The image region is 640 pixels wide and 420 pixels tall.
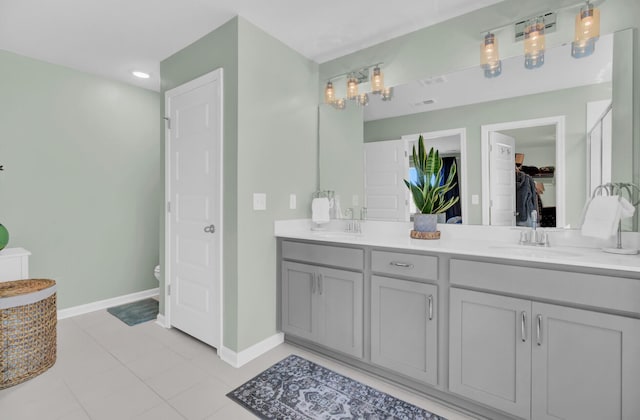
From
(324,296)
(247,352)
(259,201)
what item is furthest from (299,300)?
(259,201)

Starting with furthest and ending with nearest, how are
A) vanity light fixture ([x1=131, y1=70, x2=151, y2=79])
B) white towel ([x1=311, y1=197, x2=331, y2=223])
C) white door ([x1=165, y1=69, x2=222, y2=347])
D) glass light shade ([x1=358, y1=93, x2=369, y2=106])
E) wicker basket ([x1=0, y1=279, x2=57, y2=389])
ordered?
vanity light fixture ([x1=131, y1=70, x2=151, y2=79]) → white towel ([x1=311, y1=197, x2=331, y2=223]) → glass light shade ([x1=358, y1=93, x2=369, y2=106]) → white door ([x1=165, y1=69, x2=222, y2=347]) → wicker basket ([x1=0, y1=279, x2=57, y2=389])

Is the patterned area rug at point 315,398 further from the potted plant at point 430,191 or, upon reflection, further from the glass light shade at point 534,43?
the glass light shade at point 534,43

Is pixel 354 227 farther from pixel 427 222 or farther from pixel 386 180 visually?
pixel 427 222

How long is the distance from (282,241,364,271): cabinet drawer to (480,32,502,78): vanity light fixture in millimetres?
1387

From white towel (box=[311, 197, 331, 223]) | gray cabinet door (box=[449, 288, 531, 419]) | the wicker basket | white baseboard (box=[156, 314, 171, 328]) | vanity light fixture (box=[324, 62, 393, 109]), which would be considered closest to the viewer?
gray cabinet door (box=[449, 288, 531, 419])

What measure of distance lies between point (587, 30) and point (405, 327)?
1.87 metres

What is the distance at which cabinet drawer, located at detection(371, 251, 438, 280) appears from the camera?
170 cm

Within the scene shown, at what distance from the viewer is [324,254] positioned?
214 centimetres

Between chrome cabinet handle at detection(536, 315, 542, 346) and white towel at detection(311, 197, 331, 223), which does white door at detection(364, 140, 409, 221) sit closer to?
white towel at detection(311, 197, 331, 223)

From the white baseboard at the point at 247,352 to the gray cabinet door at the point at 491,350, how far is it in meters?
1.28

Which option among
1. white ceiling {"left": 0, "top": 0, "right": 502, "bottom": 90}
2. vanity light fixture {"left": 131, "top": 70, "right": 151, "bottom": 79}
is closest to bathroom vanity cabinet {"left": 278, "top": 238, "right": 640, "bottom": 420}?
white ceiling {"left": 0, "top": 0, "right": 502, "bottom": 90}

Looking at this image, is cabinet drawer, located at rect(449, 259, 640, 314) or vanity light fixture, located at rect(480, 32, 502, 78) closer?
cabinet drawer, located at rect(449, 259, 640, 314)

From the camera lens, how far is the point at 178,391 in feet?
6.04

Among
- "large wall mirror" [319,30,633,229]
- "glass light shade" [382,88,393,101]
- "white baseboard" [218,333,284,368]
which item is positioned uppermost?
"glass light shade" [382,88,393,101]
